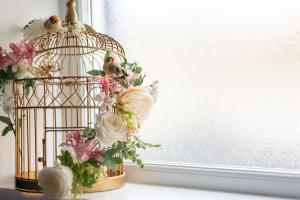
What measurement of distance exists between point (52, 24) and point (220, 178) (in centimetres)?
64

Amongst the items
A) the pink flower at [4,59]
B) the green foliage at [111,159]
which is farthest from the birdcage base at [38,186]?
the pink flower at [4,59]

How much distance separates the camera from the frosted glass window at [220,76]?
3.84ft

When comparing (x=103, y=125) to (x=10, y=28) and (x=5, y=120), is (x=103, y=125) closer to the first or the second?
(x=5, y=120)

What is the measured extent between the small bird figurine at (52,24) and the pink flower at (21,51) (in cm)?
7

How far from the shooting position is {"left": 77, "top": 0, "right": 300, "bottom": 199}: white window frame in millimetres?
1119

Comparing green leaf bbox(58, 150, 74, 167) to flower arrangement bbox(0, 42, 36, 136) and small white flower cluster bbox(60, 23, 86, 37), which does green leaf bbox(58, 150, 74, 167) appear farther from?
small white flower cluster bbox(60, 23, 86, 37)

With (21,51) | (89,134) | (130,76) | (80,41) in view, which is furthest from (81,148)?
(80,41)

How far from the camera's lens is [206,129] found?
4.20 ft

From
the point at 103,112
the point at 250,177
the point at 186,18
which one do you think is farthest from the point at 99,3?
the point at 250,177

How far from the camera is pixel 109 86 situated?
108cm

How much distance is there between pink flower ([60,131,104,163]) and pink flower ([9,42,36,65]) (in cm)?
29

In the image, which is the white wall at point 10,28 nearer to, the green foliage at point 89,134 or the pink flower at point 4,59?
the pink flower at point 4,59

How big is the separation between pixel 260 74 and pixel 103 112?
47 centimetres

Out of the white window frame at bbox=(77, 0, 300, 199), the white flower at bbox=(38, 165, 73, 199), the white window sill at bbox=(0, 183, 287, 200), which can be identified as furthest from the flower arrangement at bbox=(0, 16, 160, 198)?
the white window frame at bbox=(77, 0, 300, 199)
